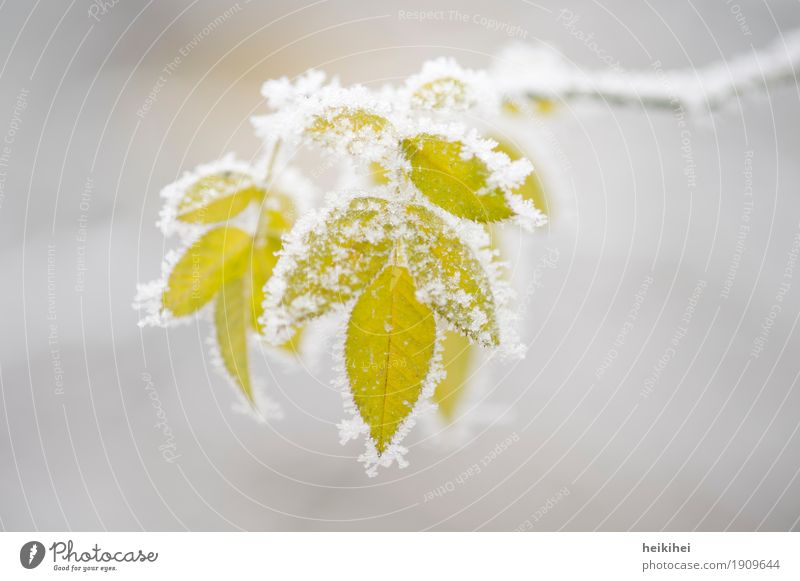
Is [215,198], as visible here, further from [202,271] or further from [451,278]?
[451,278]

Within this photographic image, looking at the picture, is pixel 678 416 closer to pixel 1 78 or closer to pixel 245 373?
pixel 245 373

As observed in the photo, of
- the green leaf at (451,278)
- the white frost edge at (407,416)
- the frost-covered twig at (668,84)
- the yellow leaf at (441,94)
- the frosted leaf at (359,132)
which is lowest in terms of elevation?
the white frost edge at (407,416)

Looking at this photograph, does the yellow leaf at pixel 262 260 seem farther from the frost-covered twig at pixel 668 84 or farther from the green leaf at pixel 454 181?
the frost-covered twig at pixel 668 84
